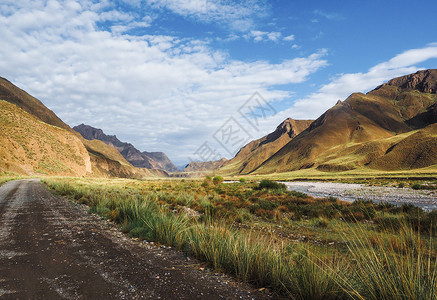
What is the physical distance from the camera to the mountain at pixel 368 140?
94125 millimetres

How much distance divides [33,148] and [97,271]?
87.3 meters

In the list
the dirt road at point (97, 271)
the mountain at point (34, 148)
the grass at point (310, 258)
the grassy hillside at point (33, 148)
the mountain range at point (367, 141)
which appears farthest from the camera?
the mountain range at point (367, 141)

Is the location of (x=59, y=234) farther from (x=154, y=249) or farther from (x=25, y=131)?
(x=25, y=131)

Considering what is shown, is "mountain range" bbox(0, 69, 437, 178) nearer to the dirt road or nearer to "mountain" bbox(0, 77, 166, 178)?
"mountain" bbox(0, 77, 166, 178)

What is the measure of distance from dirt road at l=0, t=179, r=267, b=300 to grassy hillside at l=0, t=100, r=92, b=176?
6738 centimetres

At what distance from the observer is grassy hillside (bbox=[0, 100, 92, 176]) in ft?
201

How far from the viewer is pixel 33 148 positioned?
7038 centimetres

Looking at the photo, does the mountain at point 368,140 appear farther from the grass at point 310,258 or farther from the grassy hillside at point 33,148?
the grassy hillside at point 33,148

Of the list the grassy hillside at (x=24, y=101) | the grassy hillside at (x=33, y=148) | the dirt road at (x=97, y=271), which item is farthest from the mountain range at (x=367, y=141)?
the grassy hillside at (x=24, y=101)

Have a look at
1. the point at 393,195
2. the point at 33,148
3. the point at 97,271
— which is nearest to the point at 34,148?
the point at 33,148

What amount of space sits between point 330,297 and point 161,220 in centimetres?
547

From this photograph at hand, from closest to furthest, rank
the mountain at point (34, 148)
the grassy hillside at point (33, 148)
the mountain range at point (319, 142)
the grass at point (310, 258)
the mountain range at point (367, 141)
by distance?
1. the grass at point (310, 258)
2. the grassy hillside at point (33, 148)
3. the mountain at point (34, 148)
4. the mountain range at point (319, 142)
5. the mountain range at point (367, 141)

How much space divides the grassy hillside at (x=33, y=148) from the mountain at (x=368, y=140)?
117828mm

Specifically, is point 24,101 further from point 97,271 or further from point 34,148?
point 97,271
